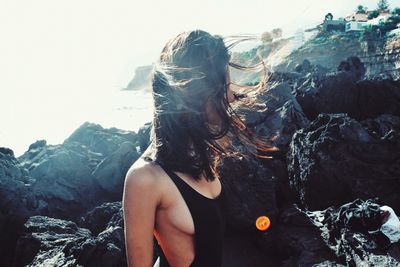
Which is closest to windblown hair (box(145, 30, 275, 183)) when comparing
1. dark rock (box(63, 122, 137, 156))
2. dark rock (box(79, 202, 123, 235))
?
dark rock (box(79, 202, 123, 235))

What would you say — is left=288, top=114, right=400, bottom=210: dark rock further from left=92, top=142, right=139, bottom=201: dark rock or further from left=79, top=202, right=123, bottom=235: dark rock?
left=92, top=142, right=139, bottom=201: dark rock

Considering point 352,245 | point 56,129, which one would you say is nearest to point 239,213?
point 352,245

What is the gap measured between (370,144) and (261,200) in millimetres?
1365

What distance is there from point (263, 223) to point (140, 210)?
109 inches

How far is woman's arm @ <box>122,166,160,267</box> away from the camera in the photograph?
3.76ft

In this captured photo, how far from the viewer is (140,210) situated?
1.16m

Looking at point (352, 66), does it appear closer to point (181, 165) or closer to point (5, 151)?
point (5, 151)

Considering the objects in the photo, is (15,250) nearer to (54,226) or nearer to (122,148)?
(54,226)

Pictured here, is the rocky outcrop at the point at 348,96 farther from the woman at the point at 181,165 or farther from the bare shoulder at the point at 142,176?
the bare shoulder at the point at 142,176

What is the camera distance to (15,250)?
337 cm

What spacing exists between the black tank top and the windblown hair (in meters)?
0.09

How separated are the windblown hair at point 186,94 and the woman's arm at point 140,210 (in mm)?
116

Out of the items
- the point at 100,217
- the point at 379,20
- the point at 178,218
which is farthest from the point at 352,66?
the point at 379,20

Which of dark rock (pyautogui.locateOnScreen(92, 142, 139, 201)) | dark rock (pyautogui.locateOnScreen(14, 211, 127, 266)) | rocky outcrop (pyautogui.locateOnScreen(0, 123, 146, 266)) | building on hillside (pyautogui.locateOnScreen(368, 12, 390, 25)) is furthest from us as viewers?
building on hillside (pyautogui.locateOnScreen(368, 12, 390, 25))
